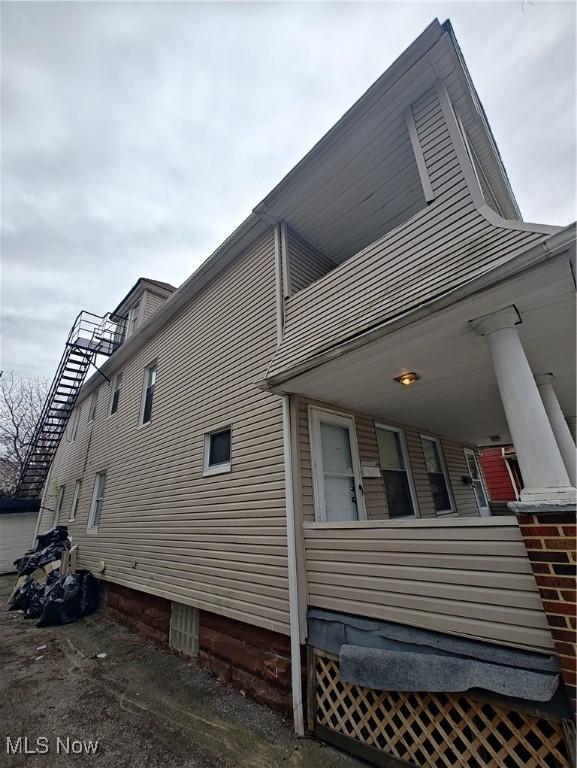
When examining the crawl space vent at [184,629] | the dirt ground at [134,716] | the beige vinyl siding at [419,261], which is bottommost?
the dirt ground at [134,716]

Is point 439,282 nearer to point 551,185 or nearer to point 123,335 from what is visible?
point 551,185

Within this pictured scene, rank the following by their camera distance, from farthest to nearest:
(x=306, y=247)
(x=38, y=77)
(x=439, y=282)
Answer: (x=38, y=77) < (x=306, y=247) < (x=439, y=282)

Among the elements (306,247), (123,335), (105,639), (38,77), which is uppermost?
(38,77)

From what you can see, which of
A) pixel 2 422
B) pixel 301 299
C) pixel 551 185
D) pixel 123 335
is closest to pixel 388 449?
pixel 301 299

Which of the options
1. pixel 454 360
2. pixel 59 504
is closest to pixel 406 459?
pixel 454 360

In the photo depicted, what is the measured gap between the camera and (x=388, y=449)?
17.8 ft

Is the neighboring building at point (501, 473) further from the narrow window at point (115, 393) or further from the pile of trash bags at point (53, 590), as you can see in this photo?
the pile of trash bags at point (53, 590)

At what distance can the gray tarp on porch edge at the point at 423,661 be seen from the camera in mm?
1938

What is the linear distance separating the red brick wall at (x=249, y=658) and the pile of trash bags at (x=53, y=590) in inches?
178

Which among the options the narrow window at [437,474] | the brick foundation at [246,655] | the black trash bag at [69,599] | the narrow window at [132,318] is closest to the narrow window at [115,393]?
the narrow window at [132,318]

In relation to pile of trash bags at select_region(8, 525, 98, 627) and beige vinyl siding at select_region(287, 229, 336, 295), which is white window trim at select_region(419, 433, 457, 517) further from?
pile of trash bags at select_region(8, 525, 98, 627)

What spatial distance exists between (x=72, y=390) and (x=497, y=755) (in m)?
13.9

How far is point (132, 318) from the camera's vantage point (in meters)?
10.8

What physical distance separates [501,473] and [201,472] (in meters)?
13.1
